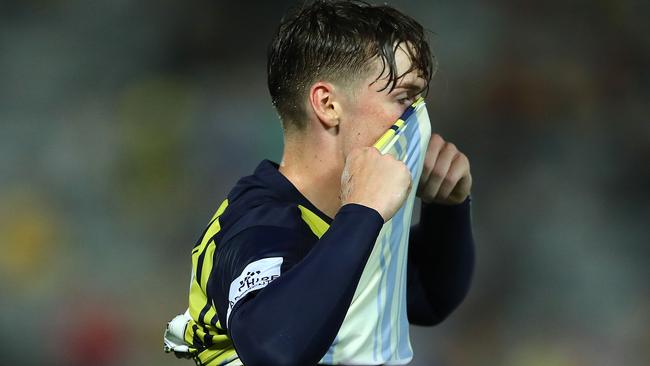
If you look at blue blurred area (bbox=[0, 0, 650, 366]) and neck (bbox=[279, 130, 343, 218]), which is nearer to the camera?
neck (bbox=[279, 130, 343, 218])

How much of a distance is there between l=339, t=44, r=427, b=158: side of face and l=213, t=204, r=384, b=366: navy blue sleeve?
10.5 inches

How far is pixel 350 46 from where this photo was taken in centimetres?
126

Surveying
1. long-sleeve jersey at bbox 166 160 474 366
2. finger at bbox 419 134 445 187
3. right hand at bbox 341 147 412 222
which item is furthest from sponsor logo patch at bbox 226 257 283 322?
finger at bbox 419 134 445 187

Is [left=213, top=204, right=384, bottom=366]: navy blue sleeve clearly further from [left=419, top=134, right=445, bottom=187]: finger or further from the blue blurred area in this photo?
the blue blurred area

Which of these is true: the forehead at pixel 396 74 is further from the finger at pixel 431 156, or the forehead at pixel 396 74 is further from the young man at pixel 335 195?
the finger at pixel 431 156

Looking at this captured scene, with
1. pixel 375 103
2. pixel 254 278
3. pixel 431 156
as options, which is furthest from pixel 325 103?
pixel 254 278

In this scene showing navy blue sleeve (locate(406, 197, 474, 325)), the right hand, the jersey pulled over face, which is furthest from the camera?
navy blue sleeve (locate(406, 197, 474, 325))

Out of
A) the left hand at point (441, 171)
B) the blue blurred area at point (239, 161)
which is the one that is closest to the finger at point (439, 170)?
the left hand at point (441, 171)

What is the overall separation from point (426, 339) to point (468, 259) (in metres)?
1.25

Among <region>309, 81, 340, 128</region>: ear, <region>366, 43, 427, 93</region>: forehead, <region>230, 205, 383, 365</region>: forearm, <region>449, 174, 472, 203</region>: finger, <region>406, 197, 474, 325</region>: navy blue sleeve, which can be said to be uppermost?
<region>366, 43, 427, 93</region>: forehead

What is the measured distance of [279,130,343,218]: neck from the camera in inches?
50.9

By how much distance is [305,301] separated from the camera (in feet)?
3.08
